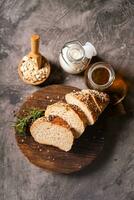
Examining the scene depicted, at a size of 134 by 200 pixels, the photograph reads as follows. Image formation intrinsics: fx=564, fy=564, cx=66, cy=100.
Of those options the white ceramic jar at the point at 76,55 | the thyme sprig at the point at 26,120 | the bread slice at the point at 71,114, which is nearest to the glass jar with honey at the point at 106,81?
the white ceramic jar at the point at 76,55

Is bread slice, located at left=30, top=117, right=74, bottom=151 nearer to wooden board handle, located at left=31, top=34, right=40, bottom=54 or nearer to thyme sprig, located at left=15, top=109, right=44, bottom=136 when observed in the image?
thyme sprig, located at left=15, top=109, right=44, bottom=136

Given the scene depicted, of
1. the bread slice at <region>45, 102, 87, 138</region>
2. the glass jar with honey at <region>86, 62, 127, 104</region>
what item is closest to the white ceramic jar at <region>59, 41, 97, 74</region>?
the glass jar with honey at <region>86, 62, 127, 104</region>

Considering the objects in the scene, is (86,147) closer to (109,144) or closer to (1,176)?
(109,144)

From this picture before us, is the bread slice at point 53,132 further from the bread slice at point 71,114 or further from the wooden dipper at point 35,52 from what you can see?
Result: the wooden dipper at point 35,52

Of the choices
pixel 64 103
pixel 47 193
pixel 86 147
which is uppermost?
pixel 64 103

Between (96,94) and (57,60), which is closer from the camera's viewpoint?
(96,94)

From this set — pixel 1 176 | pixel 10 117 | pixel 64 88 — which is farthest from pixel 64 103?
pixel 1 176
